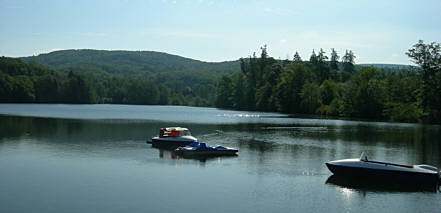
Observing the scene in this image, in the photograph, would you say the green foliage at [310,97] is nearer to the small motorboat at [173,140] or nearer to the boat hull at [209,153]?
the small motorboat at [173,140]

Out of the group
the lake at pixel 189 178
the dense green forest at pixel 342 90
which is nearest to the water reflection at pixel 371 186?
the lake at pixel 189 178

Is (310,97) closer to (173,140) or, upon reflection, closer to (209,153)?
(173,140)

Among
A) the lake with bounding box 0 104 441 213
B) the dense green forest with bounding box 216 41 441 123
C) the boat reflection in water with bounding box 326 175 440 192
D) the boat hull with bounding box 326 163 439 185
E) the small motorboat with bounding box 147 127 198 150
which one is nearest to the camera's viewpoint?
the lake with bounding box 0 104 441 213

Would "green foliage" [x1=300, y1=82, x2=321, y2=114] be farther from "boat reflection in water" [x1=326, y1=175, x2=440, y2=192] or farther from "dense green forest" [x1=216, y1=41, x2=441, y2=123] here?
"boat reflection in water" [x1=326, y1=175, x2=440, y2=192]

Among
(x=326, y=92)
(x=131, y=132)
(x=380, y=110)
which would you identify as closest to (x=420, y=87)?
(x=380, y=110)

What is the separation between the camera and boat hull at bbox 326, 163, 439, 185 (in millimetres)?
30422

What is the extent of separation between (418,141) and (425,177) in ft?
94.8

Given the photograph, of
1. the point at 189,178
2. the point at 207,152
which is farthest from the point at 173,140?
the point at 189,178

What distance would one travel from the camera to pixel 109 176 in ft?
101

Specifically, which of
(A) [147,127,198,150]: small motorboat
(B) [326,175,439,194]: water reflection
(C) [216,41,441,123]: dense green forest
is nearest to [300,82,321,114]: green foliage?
(C) [216,41,441,123]: dense green forest

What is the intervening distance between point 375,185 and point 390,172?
60.9 inches

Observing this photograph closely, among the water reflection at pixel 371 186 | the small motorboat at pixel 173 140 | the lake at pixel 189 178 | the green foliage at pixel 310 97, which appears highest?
the green foliage at pixel 310 97

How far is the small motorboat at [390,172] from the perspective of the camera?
3045cm

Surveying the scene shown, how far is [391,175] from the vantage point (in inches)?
1213
